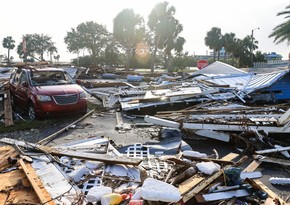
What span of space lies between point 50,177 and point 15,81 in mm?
8034

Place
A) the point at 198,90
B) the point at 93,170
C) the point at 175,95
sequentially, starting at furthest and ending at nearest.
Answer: the point at 198,90, the point at 175,95, the point at 93,170

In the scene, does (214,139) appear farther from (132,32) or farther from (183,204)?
(132,32)

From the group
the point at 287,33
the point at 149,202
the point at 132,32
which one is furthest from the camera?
the point at 132,32

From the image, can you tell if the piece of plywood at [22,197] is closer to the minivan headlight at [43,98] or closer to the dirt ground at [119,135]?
the dirt ground at [119,135]

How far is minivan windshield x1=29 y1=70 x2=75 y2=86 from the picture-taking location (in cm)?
959

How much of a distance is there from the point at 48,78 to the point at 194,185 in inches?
324

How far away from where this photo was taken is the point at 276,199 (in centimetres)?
374

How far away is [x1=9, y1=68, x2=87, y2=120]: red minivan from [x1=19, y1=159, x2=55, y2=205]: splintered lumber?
4587 millimetres

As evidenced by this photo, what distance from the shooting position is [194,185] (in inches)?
149

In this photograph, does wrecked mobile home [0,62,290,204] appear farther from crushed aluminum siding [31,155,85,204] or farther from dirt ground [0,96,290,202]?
dirt ground [0,96,290,202]

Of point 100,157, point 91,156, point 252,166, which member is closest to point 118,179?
point 100,157

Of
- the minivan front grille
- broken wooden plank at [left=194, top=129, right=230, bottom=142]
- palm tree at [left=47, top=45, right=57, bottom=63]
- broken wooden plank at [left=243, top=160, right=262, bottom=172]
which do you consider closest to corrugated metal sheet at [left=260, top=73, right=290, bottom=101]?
broken wooden plank at [left=194, top=129, right=230, bottom=142]

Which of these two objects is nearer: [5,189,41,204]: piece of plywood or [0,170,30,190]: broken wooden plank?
[5,189,41,204]: piece of plywood

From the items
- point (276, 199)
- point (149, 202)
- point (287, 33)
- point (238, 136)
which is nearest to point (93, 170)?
point (149, 202)
